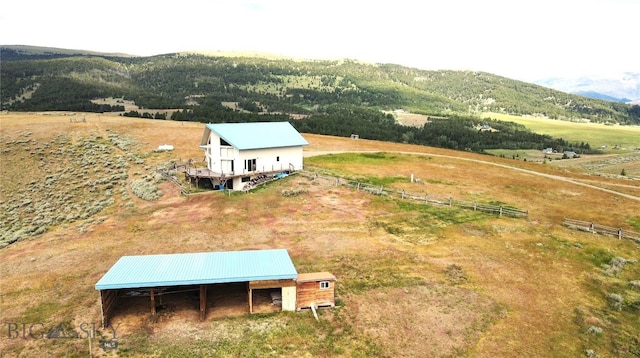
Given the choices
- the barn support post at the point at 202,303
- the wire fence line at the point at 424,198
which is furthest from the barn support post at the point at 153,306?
the wire fence line at the point at 424,198

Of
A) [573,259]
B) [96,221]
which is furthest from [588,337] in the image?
[96,221]

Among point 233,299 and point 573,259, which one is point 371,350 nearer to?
point 233,299

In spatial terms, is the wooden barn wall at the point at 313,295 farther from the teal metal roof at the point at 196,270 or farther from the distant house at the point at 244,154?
the distant house at the point at 244,154

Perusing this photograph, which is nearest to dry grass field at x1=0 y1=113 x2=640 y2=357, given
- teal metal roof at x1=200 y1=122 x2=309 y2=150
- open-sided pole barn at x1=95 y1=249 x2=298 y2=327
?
open-sided pole barn at x1=95 y1=249 x2=298 y2=327

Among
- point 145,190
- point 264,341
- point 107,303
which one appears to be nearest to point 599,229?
point 264,341

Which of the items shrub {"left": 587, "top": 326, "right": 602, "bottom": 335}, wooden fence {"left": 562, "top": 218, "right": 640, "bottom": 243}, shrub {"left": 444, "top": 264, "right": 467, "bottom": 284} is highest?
wooden fence {"left": 562, "top": 218, "right": 640, "bottom": 243}

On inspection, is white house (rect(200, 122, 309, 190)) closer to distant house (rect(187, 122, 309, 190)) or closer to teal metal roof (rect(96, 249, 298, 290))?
distant house (rect(187, 122, 309, 190))

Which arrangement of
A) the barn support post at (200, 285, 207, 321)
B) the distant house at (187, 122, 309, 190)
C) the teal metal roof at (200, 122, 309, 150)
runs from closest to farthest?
the barn support post at (200, 285, 207, 321), the distant house at (187, 122, 309, 190), the teal metal roof at (200, 122, 309, 150)

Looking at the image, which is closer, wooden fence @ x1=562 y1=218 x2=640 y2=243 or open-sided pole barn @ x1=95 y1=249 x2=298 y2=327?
open-sided pole barn @ x1=95 y1=249 x2=298 y2=327
